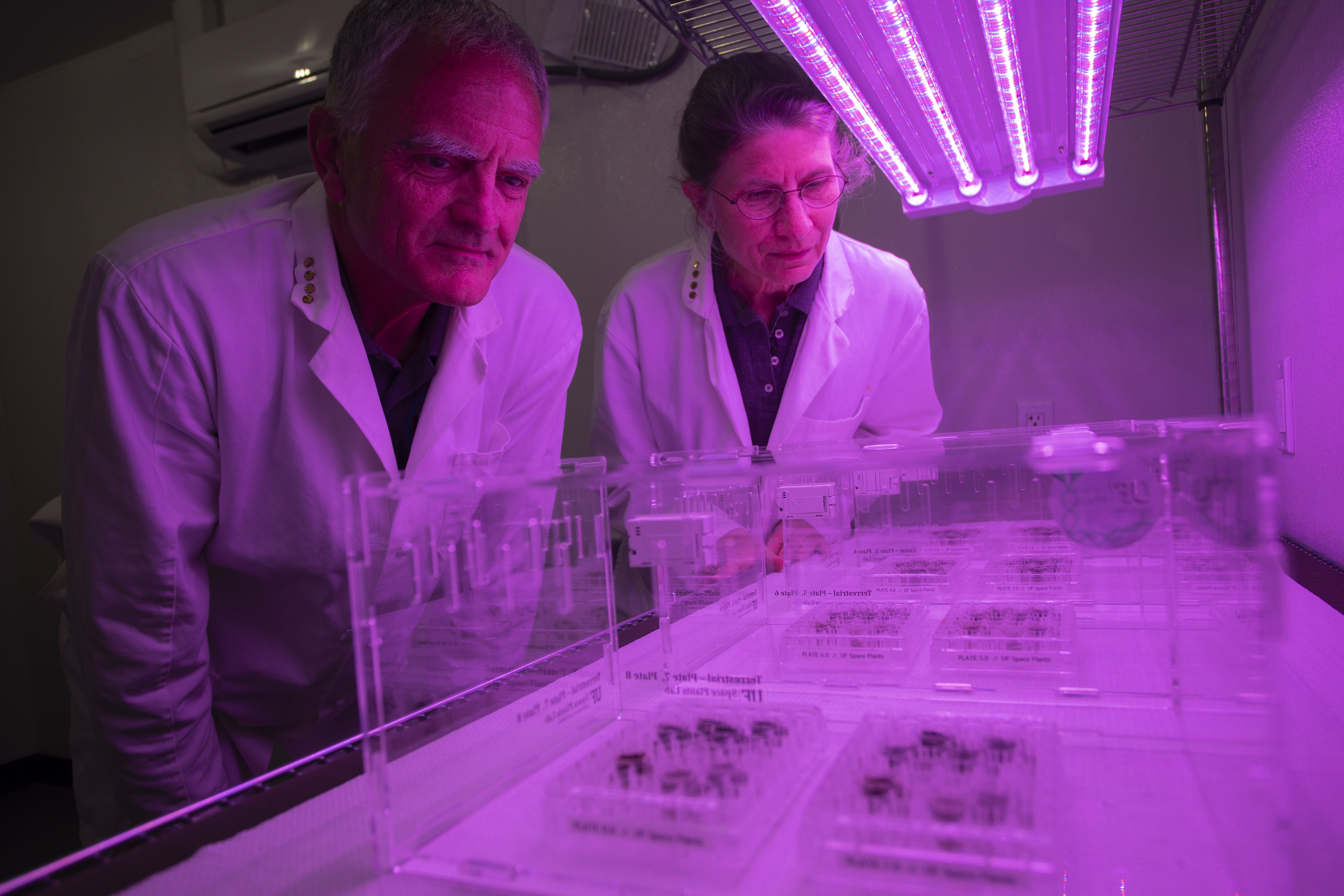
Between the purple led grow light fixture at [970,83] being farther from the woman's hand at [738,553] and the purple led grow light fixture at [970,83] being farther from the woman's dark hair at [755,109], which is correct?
the woman's hand at [738,553]

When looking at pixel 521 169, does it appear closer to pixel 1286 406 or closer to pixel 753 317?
pixel 753 317

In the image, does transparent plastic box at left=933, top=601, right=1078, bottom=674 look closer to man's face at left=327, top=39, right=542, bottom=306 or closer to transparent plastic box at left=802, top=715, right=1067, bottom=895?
transparent plastic box at left=802, top=715, right=1067, bottom=895

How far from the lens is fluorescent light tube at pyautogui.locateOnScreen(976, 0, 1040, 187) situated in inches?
40.9

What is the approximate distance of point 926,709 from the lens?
842mm

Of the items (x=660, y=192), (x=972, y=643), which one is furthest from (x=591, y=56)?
(x=972, y=643)

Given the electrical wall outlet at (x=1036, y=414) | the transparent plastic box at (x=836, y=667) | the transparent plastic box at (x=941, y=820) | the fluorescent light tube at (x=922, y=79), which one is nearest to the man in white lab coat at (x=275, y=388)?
the transparent plastic box at (x=836, y=667)

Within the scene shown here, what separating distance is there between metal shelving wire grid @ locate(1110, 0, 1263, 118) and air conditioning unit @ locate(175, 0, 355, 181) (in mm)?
2112

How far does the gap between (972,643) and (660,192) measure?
224cm

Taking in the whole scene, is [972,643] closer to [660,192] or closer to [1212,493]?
[1212,493]

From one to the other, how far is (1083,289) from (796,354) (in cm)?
102

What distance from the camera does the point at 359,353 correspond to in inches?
52.5

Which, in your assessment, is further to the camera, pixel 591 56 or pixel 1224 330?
pixel 591 56

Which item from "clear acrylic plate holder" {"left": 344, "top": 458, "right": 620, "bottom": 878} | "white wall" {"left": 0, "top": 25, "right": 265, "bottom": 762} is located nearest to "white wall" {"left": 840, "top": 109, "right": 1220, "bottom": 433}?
"clear acrylic plate holder" {"left": 344, "top": 458, "right": 620, "bottom": 878}

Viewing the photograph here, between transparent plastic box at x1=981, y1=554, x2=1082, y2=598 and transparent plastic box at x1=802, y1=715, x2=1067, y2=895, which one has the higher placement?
transparent plastic box at x1=981, y1=554, x2=1082, y2=598
